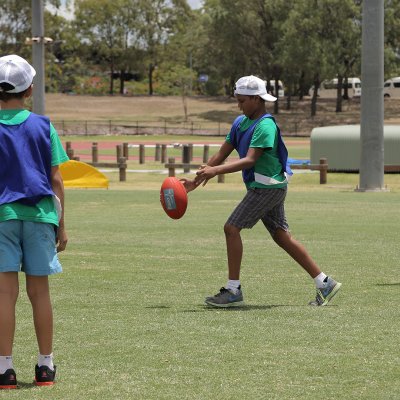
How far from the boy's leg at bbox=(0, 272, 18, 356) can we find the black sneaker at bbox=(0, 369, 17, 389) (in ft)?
0.35

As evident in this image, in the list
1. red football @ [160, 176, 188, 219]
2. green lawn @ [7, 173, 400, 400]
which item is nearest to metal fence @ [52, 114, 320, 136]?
green lawn @ [7, 173, 400, 400]

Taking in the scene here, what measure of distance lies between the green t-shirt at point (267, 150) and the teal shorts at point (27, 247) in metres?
3.07

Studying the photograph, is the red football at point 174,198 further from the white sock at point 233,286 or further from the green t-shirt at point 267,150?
the white sock at point 233,286

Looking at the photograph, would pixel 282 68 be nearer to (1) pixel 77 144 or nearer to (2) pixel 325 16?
(2) pixel 325 16

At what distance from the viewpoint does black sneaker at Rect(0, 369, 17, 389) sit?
6.28m

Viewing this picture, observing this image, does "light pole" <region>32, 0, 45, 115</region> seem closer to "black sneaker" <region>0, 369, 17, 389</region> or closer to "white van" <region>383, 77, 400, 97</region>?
"black sneaker" <region>0, 369, 17, 389</region>

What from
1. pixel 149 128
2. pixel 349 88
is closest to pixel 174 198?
pixel 149 128

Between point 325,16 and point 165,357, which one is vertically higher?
point 325,16

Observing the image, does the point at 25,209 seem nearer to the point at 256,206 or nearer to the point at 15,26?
the point at 256,206

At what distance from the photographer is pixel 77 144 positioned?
227 feet

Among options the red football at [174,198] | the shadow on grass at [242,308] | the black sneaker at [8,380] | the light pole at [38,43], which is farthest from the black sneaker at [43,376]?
the light pole at [38,43]

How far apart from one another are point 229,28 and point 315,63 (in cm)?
1171

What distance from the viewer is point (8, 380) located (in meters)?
6.28

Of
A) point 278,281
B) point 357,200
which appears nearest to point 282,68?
point 357,200
